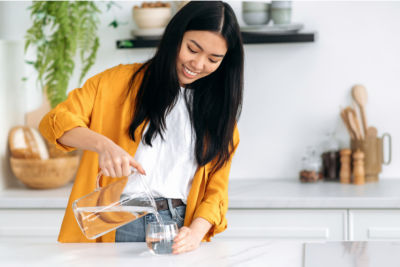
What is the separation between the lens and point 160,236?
4.17ft

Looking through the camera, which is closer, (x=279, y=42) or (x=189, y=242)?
(x=189, y=242)

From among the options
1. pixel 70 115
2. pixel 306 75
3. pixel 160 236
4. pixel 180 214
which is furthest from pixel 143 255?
pixel 306 75

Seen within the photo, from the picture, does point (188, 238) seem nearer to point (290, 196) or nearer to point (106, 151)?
point (106, 151)

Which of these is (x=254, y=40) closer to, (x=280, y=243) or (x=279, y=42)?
(x=279, y=42)

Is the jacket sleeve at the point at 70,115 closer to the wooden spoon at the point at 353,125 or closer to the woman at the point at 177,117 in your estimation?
the woman at the point at 177,117

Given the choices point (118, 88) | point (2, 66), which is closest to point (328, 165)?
point (118, 88)

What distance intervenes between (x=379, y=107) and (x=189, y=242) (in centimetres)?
176

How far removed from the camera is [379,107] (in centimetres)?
280

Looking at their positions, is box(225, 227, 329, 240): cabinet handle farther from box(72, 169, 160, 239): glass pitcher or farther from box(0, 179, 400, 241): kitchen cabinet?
box(72, 169, 160, 239): glass pitcher

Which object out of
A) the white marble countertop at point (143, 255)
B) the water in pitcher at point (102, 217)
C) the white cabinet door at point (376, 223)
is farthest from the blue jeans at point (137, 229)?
the white cabinet door at point (376, 223)

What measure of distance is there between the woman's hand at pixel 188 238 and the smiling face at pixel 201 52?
1.36 ft

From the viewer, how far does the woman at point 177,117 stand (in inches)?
58.2

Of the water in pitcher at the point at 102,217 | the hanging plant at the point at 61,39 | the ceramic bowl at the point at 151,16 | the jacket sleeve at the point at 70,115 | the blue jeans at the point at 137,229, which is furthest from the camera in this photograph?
the ceramic bowl at the point at 151,16

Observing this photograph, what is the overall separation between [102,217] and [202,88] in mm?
566
